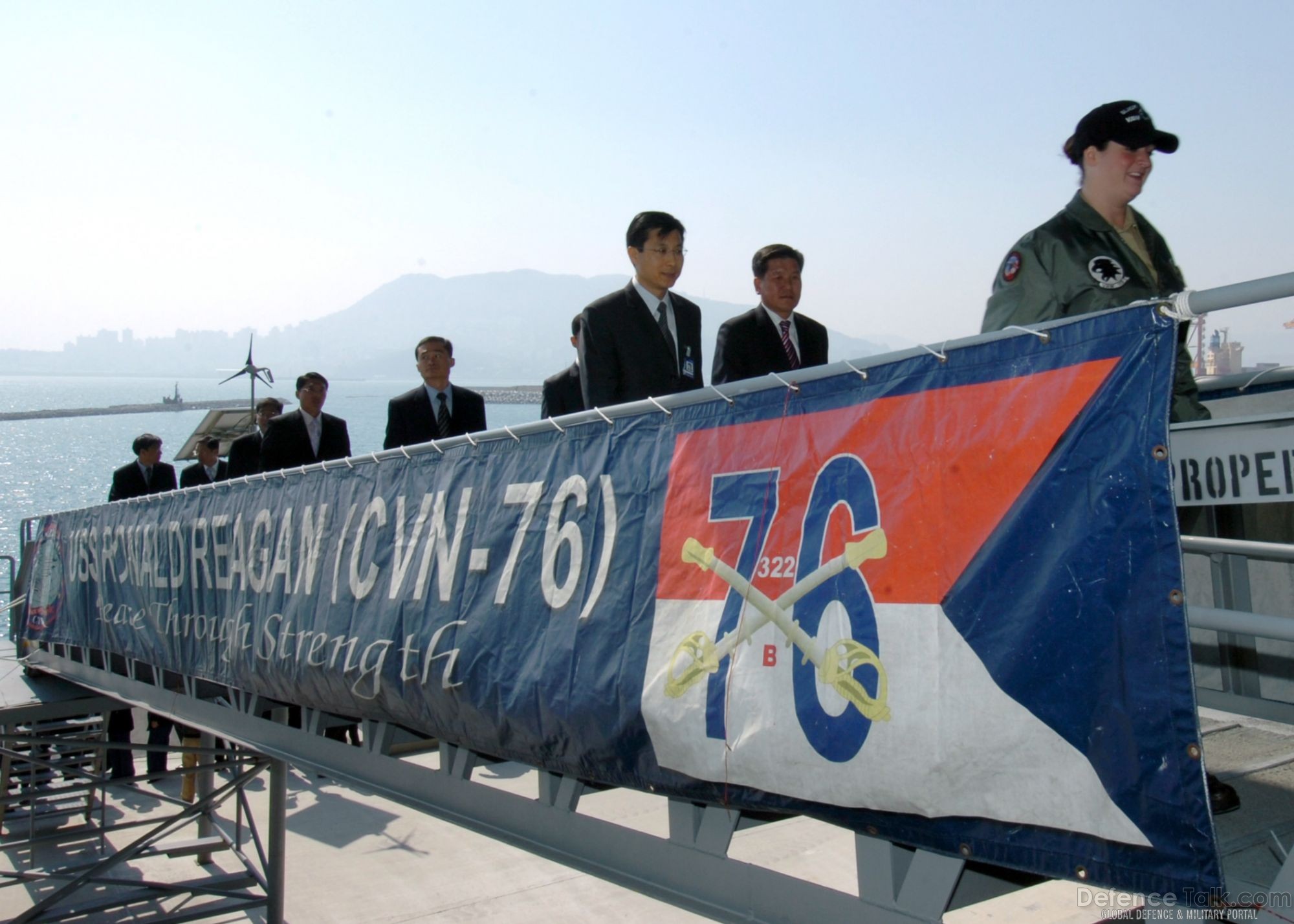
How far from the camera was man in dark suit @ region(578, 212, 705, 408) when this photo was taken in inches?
190

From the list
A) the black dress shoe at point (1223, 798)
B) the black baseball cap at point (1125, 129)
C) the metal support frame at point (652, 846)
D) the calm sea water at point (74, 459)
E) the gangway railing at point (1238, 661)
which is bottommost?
the metal support frame at point (652, 846)

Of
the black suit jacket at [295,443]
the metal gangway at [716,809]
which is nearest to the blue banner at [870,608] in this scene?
the metal gangway at [716,809]

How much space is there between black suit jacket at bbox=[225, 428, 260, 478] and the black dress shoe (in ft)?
28.0

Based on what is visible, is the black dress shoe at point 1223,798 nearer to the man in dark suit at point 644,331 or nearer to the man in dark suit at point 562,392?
the man in dark suit at point 644,331

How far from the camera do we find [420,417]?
6.91m

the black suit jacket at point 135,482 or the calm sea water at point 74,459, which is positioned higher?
the calm sea water at point 74,459

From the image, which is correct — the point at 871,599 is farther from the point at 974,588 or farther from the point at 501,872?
the point at 501,872

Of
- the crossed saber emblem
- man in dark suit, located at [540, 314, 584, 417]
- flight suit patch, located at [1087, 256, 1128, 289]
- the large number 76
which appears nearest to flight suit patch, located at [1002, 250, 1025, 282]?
flight suit patch, located at [1087, 256, 1128, 289]

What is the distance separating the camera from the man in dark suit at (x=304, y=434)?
322 inches

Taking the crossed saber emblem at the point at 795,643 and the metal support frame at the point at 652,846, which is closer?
the crossed saber emblem at the point at 795,643

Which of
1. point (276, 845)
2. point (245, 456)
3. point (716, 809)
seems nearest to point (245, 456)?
point (245, 456)

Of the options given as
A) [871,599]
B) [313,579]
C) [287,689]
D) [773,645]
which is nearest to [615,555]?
[773,645]

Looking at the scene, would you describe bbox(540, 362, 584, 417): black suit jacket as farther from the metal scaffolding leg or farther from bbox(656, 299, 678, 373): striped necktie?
the metal scaffolding leg

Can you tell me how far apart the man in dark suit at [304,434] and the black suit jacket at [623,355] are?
3954 millimetres
